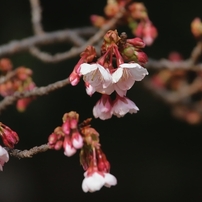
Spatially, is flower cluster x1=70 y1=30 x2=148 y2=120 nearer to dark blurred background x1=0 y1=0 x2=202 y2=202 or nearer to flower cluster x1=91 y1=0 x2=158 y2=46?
flower cluster x1=91 y1=0 x2=158 y2=46

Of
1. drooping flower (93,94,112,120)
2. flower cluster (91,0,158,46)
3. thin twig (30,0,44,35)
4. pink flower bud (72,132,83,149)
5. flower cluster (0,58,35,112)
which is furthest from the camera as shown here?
thin twig (30,0,44,35)

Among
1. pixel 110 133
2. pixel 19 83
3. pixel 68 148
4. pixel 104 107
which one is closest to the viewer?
pixel 68 148

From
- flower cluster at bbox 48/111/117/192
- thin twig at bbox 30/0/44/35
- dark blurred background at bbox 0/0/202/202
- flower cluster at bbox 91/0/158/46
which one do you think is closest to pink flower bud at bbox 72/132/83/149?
flower cluster at bbox 48/111/117/192

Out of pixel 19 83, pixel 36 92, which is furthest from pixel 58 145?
pixel 19 83

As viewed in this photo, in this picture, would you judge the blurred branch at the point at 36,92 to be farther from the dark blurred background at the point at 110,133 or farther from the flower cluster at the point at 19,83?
the dark blurred background at the point at 110,133

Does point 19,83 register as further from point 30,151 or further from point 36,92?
point 30,151

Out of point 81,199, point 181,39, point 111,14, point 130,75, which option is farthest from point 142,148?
point 130,75
